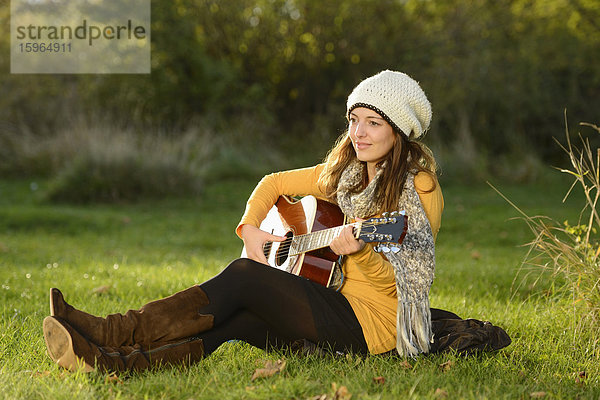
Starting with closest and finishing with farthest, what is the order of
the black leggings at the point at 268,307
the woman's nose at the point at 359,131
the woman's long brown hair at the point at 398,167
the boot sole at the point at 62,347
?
the boot sole at the point at 62,347
the black leggings at the point at 268,307
the woman's long brown hair at the point at 398,167
the woman's nose at the point at 359,131

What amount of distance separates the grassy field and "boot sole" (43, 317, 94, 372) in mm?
46

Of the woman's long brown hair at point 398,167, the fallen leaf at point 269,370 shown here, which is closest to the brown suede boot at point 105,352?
the fallen leaf at point 269,370

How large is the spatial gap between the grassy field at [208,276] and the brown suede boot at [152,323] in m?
0.17

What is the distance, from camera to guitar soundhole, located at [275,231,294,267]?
12.1ft

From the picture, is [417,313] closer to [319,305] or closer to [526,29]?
[319,305]

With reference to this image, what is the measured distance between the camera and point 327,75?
18625 mm

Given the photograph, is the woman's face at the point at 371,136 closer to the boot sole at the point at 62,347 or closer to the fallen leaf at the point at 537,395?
the fallen leaf at the point at 537,395

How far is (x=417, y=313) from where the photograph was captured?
10.9 ft

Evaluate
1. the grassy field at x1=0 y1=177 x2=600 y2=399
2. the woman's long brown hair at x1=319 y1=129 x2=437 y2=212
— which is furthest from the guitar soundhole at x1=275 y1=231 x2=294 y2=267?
the grassy field at x1=0 y1=177 x2=600 y2=399

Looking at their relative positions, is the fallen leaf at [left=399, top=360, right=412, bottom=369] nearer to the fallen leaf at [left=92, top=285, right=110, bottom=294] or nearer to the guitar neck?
the guitar neck

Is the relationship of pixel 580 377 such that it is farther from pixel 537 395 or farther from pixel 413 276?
pixel 413 276

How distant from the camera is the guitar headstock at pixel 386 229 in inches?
116

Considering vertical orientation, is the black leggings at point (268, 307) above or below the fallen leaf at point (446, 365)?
above

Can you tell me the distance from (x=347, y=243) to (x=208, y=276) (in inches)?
119
